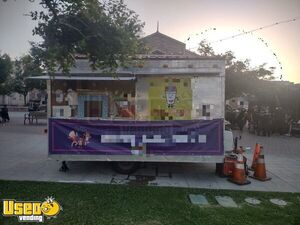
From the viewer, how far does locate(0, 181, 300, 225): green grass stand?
5.19 meters

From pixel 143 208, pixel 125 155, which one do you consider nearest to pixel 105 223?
pixel 143 208

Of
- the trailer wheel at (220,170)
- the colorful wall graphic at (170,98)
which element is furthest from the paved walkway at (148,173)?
the colorful wall graphic at (170,98)

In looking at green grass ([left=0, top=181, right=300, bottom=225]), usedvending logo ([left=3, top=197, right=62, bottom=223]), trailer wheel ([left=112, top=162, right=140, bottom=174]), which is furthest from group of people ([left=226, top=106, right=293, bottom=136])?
usedvending logo ([left=3, top=197, right=62, bottom=223])

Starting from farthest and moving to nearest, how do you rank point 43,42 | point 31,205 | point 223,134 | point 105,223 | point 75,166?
point 75,166 < point 223,134 < point 43,42 < point 31,205 < point 105,223

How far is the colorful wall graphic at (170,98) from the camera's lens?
946cm

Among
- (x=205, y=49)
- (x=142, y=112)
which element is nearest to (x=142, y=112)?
(x=142, y=112)

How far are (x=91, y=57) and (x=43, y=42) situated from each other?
1.08m

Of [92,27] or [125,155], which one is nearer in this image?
[92,27]

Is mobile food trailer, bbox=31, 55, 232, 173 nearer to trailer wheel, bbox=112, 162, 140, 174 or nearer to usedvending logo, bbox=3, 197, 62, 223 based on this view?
trailer wheel, bbox=112, 162, 140, 174

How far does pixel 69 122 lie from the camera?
7902 mm

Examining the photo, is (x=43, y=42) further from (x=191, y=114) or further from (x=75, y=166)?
(x=191, y=114)

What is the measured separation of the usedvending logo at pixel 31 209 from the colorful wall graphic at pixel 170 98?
4722 mm

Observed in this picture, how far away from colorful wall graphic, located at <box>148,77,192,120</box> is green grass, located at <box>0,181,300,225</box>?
3173 millimetres

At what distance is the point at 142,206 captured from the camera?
5.75 m
